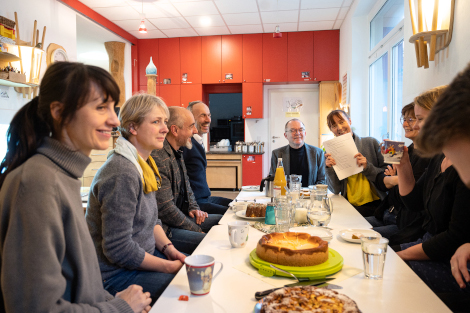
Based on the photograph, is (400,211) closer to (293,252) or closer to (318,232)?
(318,232)

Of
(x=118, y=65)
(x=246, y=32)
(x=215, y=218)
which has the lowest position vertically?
(x=215, y=218)

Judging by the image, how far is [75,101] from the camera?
953mm

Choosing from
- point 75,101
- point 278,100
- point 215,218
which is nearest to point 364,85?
point 278,100

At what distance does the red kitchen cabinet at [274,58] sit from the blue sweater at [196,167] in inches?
166

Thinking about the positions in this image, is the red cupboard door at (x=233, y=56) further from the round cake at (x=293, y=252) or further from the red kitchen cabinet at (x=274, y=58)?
the round cake at (x=293, y=252)

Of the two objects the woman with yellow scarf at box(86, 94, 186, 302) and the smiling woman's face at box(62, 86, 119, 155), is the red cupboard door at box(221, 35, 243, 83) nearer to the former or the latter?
the woman with yellow scarf at box(86, 94, 186, 302)

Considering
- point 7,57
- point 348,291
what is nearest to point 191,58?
point 7,57

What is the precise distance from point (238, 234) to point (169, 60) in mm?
6507

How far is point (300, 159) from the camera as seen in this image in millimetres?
3605

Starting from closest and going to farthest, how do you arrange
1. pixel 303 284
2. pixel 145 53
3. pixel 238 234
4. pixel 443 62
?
1. pixel 303 284
2. pixel 238 234
3. pixel 443 62
4. pixel 145 53

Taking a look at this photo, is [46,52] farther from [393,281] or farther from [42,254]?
A: [393,281]

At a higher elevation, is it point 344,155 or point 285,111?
point 285,111

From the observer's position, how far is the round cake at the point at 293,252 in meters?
1.11

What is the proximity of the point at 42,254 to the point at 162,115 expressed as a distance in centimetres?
118
